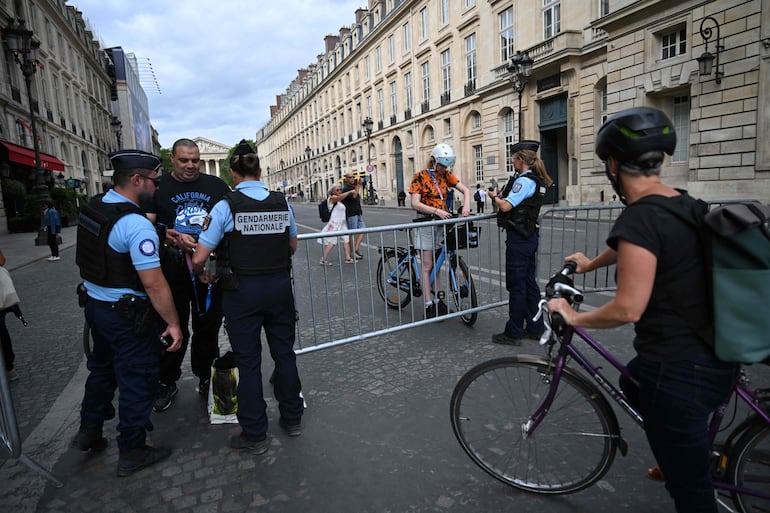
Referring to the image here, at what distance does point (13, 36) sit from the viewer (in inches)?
588

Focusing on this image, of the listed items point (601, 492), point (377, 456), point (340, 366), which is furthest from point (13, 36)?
point (601, 492)

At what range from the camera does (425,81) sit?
38.6m

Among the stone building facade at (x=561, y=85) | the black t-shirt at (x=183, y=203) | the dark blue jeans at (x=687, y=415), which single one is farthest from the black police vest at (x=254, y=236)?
the stone building facade at (x=561, y=85)

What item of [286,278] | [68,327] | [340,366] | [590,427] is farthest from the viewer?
[68,327]

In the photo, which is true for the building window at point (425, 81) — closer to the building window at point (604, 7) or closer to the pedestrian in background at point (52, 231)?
the building window at point (604, 7)

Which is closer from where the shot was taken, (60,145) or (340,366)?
(340,366)

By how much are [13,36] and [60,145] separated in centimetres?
2078

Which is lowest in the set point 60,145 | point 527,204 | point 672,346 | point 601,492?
point 601,492

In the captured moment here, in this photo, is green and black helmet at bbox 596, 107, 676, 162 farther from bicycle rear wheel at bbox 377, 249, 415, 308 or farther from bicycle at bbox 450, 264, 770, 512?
bicycle rear wheel at bbox 377, 249, 415, 308

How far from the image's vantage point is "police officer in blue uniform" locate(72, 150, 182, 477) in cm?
263

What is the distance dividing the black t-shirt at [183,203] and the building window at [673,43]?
1936 centimetres

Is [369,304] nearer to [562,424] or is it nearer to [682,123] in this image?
[562,424]

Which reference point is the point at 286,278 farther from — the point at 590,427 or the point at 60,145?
the point at 60,145

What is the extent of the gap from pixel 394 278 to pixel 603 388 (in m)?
3.62
